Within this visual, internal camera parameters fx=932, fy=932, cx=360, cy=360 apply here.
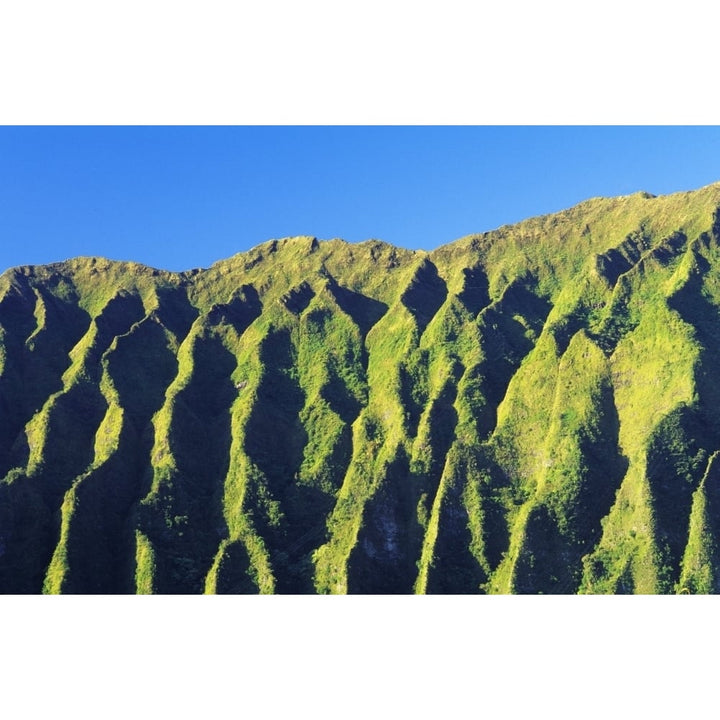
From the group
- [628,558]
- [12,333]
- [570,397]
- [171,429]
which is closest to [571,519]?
[628,558]

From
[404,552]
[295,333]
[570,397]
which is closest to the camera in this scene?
[404,552]

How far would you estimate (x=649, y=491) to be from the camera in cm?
6109

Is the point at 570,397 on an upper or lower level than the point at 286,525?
upper

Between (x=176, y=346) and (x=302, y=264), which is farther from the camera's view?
(x=302, y=264)

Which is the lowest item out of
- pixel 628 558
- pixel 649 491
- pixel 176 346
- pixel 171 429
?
pixel 628 558

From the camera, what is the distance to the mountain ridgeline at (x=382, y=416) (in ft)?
205

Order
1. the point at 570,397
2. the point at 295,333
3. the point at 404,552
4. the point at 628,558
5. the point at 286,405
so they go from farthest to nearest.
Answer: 1. the point at 295,333
2. the point at 286,405
3. the point at 570,397
4. the point at 404,552
5. the point at 628,558

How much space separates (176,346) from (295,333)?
11107 millimetres

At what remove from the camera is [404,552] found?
2530 inches

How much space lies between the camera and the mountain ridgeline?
62.5 meters

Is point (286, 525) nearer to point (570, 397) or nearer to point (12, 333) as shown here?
point (570, 397)

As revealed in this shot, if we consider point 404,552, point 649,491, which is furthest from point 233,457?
point 649,491

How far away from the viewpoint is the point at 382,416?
73.5 meters

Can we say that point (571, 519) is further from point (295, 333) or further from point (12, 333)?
point (12, 333)
